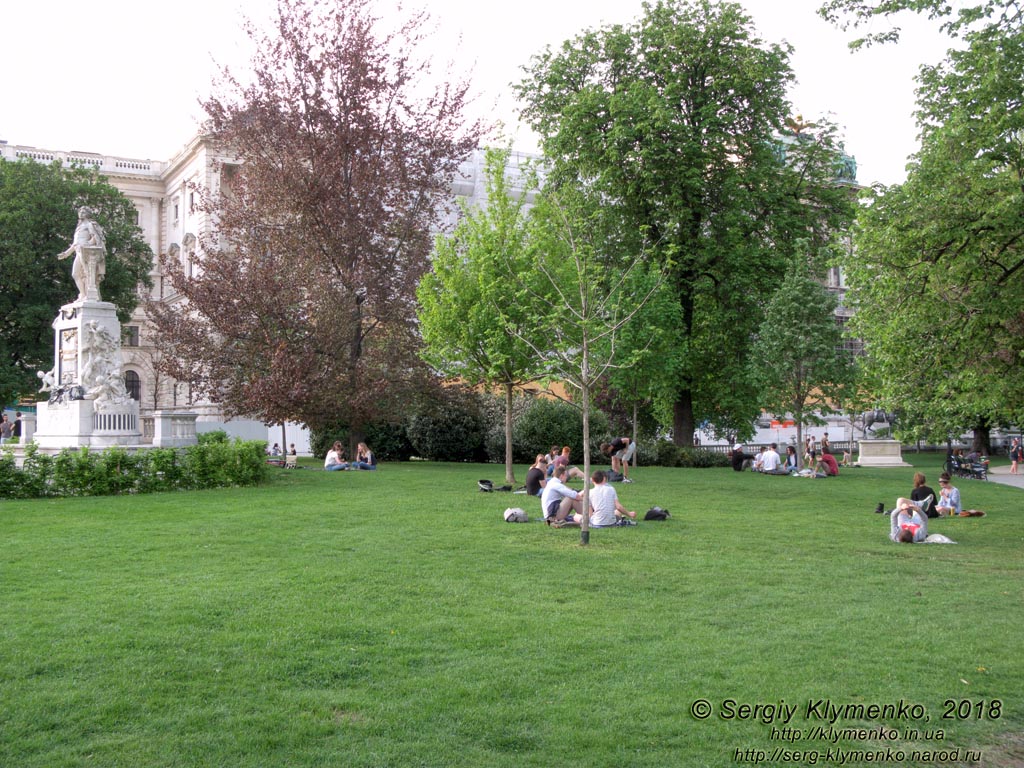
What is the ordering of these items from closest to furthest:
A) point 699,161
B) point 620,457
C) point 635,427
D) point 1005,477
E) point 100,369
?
1. point 100,369
2. point 620,457
3. point 699,161
4. point 1005,477
5. point 635,427

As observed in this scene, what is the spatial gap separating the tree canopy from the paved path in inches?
760

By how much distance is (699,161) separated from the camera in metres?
30.0

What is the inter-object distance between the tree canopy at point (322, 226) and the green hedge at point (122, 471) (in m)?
5.78

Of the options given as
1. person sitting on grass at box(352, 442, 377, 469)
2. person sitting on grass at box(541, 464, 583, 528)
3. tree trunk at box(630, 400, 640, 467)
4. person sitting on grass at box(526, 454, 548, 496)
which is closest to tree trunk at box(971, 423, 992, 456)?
tree trunk at box(630, 400, 640, 467)

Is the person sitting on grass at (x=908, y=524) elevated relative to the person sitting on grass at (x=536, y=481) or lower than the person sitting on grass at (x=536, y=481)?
lower

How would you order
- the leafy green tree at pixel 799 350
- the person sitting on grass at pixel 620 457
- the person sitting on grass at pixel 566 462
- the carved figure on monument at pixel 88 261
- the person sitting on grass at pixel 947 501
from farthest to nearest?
1. the leafy green tree at pixel 799 350
2. the person sitting on grass at pixel 620 457
3. the carved figure on monument at pixel 88 261
4. the person sitting on grass at pixel 566 462
5. the person sitting on grass at pixel 947 501

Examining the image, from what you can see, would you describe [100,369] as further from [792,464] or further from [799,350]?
[792,464]

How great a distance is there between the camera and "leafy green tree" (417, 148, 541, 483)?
2177 centimetres

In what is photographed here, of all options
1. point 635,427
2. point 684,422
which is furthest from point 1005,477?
point 635,427

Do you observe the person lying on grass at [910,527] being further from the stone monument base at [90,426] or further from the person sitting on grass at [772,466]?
the stone monument base at [90,426]

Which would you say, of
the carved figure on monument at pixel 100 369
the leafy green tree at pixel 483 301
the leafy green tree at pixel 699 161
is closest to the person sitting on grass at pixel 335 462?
the leafy green tree at pixel 483 301

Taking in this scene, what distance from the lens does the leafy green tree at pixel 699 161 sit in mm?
30109

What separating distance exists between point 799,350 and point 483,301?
12.1m

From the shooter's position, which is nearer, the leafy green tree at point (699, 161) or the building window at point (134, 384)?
the leafy green tree at point (699, 161)
